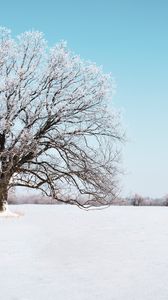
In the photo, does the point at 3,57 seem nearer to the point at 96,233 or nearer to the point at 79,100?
the point at 79,100

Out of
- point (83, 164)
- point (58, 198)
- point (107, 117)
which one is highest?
point (107, 117)

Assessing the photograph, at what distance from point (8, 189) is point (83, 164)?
11.6ft

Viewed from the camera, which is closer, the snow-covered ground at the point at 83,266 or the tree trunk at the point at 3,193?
the snow-covered ground at the point at 83,266

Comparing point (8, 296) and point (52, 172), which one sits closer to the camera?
point (8, 296)

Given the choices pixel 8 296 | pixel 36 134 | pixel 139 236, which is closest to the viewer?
pixel 8 296

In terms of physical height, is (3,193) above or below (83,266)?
above

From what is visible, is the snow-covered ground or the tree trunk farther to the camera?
the tree trunk

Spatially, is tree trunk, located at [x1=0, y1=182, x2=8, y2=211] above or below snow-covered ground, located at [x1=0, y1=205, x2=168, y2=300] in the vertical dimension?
above

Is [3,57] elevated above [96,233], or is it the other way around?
[3,57]

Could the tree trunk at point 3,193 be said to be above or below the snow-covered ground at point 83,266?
above

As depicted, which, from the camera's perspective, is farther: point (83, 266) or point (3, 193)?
point (3, 193)

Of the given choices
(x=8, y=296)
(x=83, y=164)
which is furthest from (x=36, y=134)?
(x=8, y=296)

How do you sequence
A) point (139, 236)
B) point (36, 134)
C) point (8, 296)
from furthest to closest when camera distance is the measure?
1. point (36, 134)
2. point (139, 236)
3. point (8, 296)

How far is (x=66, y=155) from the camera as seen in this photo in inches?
866
